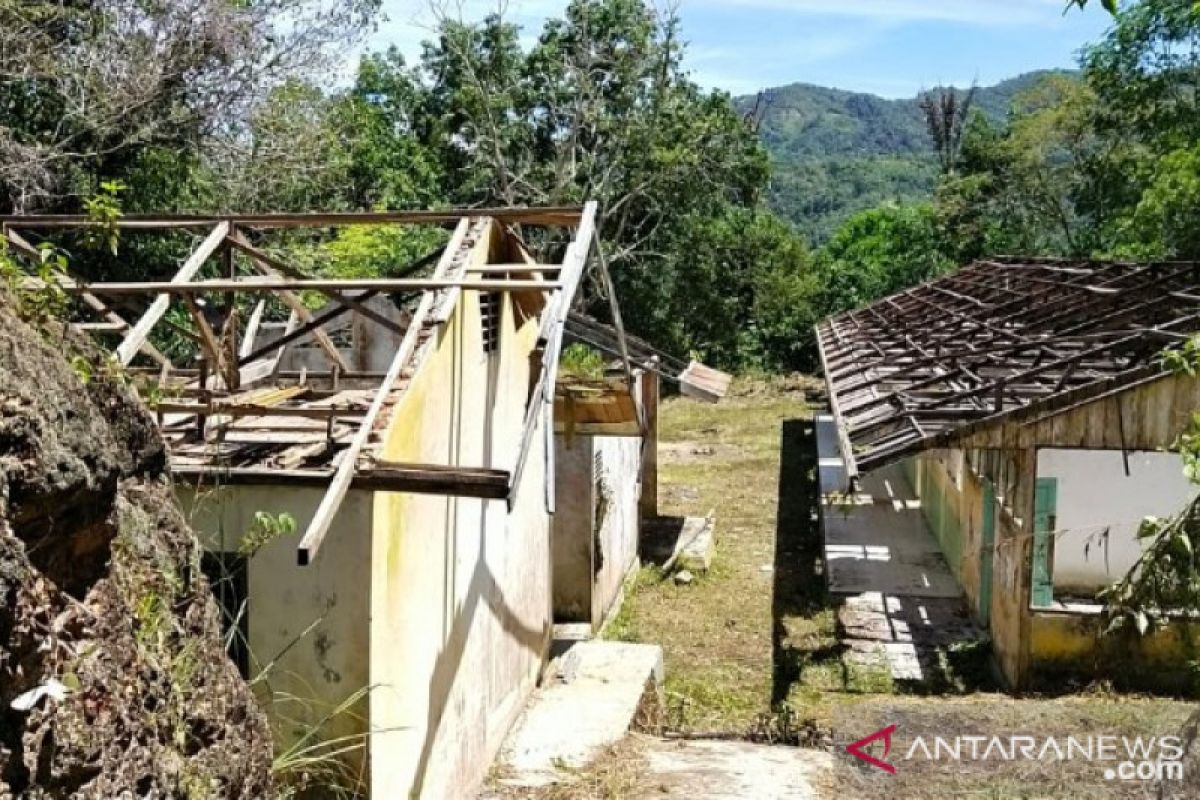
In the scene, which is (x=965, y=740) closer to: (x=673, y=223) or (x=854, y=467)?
A: (x=854, y=467)

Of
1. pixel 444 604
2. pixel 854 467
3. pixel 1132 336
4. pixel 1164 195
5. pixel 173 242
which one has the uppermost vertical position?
pixel 1164 195

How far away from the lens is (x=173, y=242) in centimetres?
1709

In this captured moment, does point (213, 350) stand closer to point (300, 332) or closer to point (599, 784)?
point (300, 332)

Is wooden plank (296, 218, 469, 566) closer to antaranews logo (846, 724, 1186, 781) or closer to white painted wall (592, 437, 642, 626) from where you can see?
antaranews logo (846, 724, 1186, 781)

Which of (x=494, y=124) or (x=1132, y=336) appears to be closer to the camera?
(x=1132, y=336)

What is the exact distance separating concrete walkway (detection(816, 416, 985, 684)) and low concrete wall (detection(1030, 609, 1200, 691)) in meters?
1.25

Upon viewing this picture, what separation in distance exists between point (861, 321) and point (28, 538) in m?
23.9

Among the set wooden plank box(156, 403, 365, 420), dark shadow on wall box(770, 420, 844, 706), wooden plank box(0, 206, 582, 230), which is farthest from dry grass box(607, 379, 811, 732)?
wooden plank box(156, 403, 365, 420)

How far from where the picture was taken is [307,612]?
21.6 ft

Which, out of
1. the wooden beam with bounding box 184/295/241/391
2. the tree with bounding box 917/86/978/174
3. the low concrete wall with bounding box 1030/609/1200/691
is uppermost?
the tree with bounding box 917/86/978/174

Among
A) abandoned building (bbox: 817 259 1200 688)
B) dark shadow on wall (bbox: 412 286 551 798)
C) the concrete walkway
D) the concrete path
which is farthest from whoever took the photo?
the concrete walkway

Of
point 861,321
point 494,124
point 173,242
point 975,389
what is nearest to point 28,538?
point 975,389

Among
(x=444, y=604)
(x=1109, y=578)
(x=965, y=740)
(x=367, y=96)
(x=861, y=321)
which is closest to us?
(x=444, y=604)

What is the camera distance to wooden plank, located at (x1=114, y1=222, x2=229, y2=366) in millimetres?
6922
